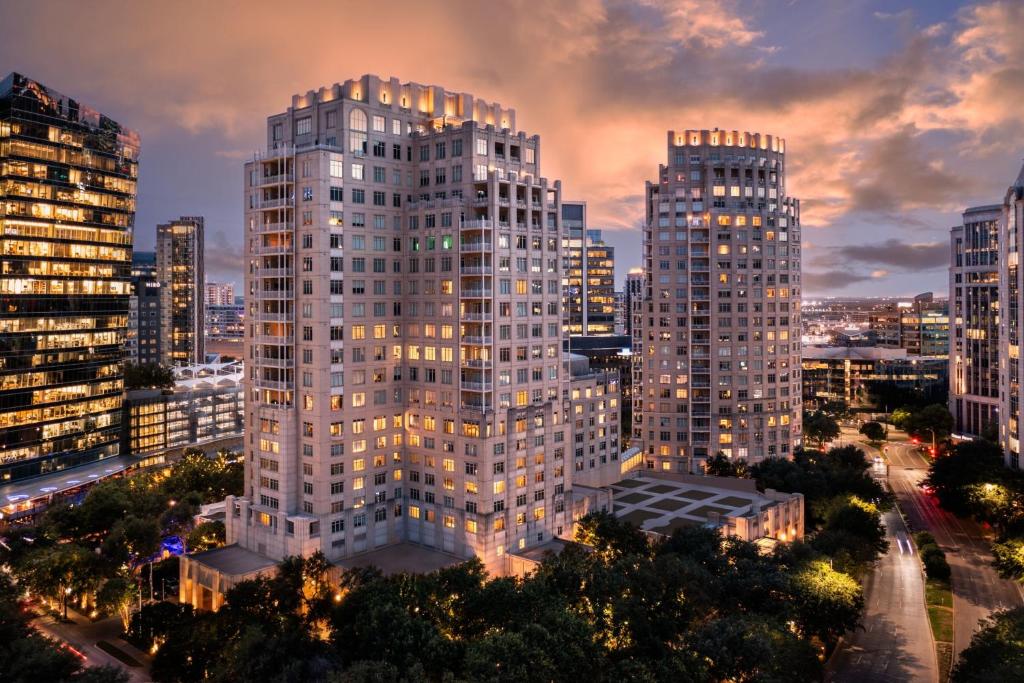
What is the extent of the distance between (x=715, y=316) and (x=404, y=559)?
101m

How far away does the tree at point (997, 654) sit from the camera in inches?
2424

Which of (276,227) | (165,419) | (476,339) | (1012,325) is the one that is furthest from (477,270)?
(165,419)

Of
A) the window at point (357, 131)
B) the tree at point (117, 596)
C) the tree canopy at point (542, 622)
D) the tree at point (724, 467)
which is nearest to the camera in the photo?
the tree canopy at point (542, 622)

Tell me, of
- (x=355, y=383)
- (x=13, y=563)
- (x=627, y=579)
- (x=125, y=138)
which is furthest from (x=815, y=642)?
(x=125, y=138)

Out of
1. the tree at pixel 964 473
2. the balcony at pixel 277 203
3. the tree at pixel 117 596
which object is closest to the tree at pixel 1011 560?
the tree at pixel 964 473

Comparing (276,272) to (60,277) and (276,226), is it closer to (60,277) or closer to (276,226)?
(276,226)

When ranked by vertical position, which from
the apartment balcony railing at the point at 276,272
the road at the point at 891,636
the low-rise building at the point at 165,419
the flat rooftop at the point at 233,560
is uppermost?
the apartment balcony railing at the point at 276,272

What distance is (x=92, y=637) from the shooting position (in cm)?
9544

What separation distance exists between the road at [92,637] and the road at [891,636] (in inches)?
3370

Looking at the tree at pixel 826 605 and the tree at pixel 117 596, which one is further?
the tree at pixel 117 596

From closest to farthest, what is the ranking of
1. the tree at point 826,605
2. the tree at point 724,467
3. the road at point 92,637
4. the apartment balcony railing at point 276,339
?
the tree at point 826,605, the road at point 92,637, the apartment balcony railing at point 276,339, the tree at point 724,467

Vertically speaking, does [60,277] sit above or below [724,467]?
above

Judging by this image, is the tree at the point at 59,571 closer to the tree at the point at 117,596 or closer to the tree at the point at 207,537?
Result: the tree at the point at 117,596

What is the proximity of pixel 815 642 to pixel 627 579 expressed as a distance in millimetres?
30018
